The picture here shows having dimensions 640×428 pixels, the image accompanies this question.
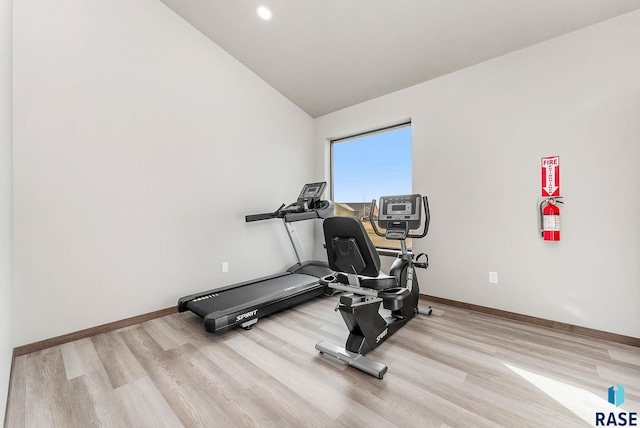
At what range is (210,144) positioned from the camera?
3297mm

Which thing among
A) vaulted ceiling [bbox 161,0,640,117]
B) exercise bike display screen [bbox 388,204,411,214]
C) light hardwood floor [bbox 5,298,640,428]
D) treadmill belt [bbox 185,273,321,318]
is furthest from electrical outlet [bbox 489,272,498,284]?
vaulted ceiling [bbox 161,0,640,117]

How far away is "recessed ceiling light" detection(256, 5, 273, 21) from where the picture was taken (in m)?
2.79

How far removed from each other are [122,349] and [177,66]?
9.62ft

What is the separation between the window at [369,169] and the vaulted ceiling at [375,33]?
68 centimetres

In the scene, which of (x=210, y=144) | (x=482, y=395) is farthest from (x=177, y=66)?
(x=482, y=395)

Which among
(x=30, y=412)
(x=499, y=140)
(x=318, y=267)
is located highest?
(x=499, y=140)

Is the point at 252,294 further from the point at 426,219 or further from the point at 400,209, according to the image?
the point at 426,219

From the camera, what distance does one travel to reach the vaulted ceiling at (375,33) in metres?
2.32

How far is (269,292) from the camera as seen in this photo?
299 centimetres

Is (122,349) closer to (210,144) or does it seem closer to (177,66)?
(210,144)

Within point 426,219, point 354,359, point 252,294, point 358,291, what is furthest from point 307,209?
point 354,359

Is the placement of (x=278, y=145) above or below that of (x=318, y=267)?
above

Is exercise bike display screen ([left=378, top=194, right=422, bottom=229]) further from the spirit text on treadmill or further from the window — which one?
the spirit text on treadmill
